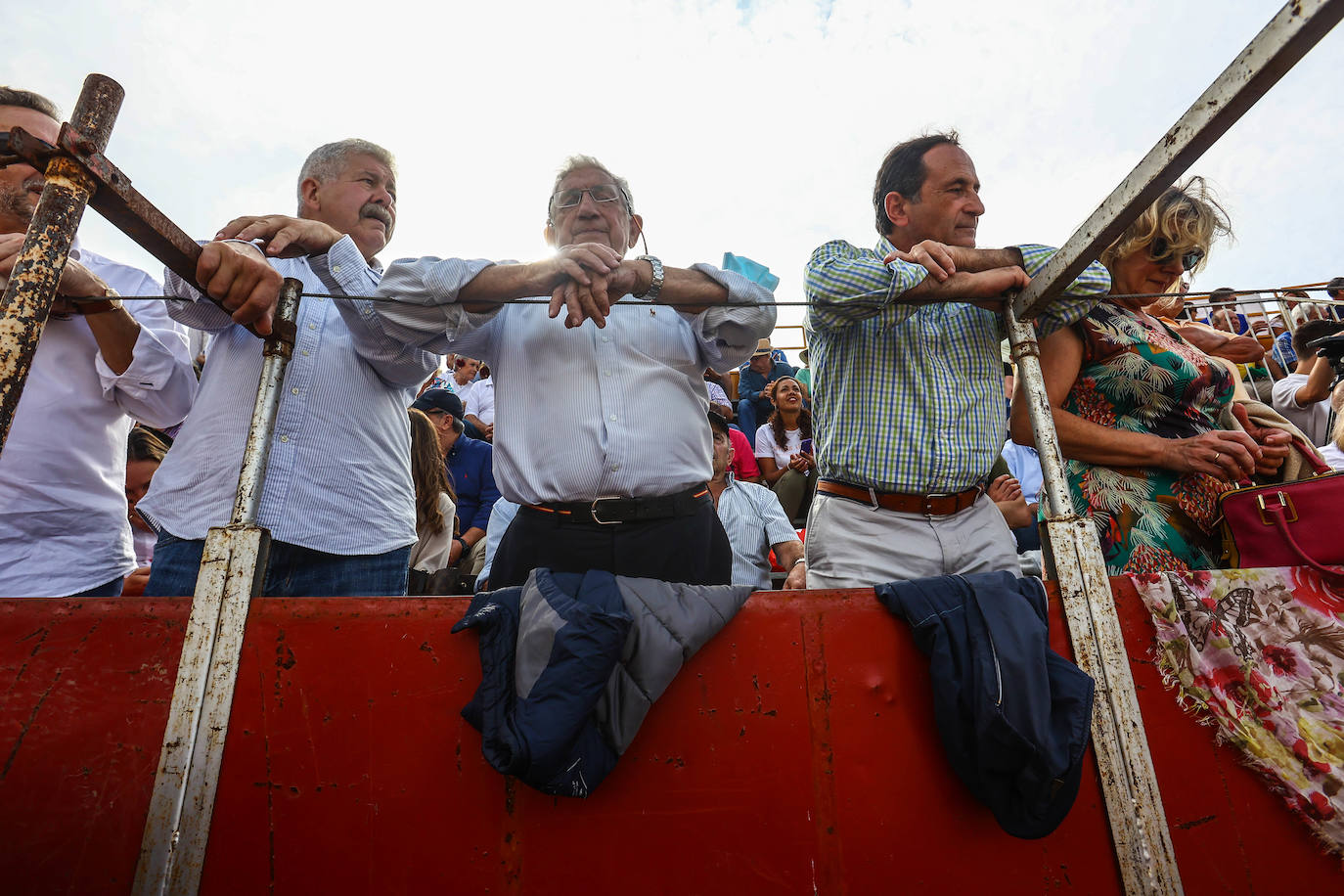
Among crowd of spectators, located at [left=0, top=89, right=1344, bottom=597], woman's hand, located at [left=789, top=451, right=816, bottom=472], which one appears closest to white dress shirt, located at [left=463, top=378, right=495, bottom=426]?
woman's hand, located at [left=789, top=451, right=816, bottom=472]

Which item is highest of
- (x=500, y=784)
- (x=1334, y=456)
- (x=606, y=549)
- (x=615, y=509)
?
(x=1334, y=456)

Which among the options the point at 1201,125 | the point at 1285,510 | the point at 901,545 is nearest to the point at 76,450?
the point at 901,545

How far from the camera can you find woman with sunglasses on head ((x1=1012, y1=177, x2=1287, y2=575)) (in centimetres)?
197

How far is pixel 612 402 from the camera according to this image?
198 cm

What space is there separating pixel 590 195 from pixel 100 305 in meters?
1.40

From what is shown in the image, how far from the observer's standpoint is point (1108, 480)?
6.76 feet

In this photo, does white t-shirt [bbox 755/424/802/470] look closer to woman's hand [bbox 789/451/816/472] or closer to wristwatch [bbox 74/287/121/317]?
woman's hand [bbox 789/451/816/472]

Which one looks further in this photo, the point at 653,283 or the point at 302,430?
the point at 302,430

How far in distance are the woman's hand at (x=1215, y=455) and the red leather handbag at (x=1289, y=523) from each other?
0.39 feet

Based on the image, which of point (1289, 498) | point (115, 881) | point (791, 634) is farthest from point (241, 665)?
point (1289, 498)

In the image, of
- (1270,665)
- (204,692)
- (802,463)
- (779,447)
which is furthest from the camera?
(779,447)

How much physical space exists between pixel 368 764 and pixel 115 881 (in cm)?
50

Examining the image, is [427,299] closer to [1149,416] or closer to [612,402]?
[612,402]

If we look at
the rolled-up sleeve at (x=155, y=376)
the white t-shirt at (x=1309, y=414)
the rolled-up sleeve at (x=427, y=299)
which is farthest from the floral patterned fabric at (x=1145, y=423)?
the white t-shirt at (x=1309, y=414)
